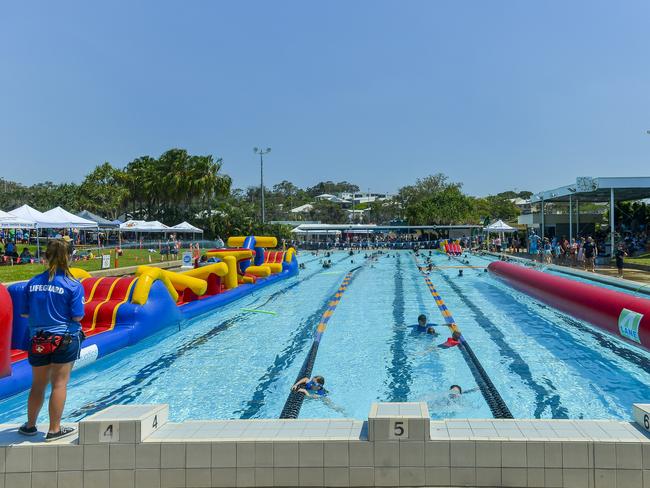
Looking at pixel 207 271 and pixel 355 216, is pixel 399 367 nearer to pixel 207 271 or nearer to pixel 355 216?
pixel 207 271

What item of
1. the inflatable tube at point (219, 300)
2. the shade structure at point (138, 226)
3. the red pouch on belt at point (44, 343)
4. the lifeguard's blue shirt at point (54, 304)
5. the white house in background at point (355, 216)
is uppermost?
the white house in background at point (355, 216)

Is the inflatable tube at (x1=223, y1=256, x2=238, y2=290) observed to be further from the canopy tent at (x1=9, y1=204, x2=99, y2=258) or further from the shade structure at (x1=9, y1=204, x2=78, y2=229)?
the shade structure at (x1=9, y1=204, x2=78, y2=229)

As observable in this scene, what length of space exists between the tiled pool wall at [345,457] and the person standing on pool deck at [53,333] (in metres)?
0.20

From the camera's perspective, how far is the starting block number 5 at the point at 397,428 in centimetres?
315

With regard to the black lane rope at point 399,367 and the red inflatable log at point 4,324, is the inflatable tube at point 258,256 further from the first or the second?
the red inflatable log at point 4,324

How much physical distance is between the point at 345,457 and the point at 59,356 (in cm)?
202

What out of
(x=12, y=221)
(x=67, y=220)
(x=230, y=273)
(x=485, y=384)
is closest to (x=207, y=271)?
(x=230, y=273)

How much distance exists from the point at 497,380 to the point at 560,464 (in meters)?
3.62

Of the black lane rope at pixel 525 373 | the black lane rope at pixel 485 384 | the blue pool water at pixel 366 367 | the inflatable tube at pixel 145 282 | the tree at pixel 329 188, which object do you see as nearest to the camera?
the black lane rope at pixel 485 384

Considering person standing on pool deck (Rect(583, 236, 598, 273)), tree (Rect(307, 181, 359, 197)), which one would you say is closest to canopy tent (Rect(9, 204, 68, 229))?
person standing on pool deck (Rect(583, 236, 598, 273))

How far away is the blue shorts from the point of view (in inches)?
133

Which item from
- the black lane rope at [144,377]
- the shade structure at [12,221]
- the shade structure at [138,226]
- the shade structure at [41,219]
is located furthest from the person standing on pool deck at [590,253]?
the shade structure at [138,226]

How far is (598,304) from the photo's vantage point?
790 cm

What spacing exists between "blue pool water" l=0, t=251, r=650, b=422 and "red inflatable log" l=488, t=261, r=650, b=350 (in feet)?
1.37
